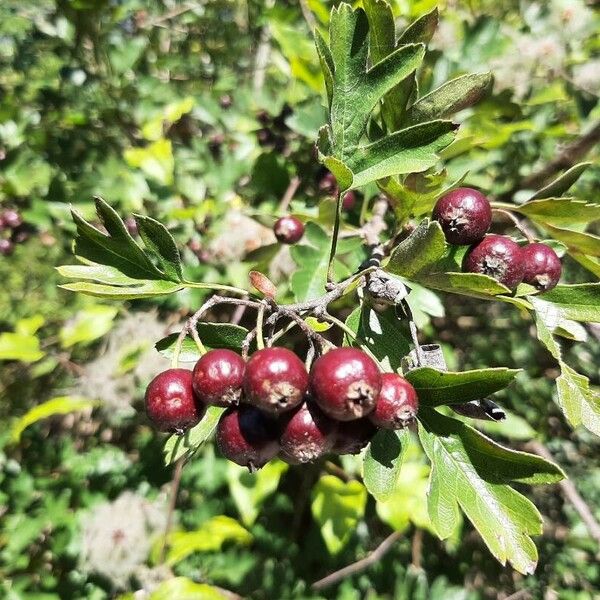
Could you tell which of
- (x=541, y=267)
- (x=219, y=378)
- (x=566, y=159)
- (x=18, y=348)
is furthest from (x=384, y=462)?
(x=18, y=348)

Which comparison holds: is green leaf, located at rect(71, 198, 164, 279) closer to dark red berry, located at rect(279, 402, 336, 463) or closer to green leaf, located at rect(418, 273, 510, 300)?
dark red berry, located at rect(279, 402, 336, 463)

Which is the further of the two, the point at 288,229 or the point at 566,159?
the point at 566,159

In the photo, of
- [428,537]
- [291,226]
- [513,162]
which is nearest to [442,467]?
[291,226]

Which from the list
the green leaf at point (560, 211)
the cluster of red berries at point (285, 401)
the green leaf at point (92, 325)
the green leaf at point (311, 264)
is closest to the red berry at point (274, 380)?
the cluster of red berries at point (285, 401)

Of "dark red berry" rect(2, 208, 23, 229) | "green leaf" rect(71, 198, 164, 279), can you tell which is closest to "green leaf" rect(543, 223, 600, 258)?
"green leaf" rect(71, 198, 164, 279)

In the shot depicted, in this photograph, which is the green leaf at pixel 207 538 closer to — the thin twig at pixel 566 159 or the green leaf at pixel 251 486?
the green leaf at pixel 251 486

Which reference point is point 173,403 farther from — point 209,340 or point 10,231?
point 10,231
